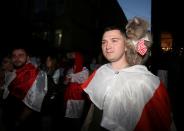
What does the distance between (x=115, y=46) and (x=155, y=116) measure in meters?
0.87

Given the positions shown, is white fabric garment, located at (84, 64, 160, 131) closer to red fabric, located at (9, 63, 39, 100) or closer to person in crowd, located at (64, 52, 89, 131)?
red fabric, located at (9, 63, 39, 100)

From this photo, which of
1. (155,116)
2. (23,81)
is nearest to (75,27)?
(23,81)

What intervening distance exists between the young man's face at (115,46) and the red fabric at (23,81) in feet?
5.62

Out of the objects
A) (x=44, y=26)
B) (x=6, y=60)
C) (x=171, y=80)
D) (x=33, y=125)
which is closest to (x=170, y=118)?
(x=33, y=125)

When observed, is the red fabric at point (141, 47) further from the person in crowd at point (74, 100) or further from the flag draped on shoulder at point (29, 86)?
the person in crowd at point (74, 100)

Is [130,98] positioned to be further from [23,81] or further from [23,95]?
[23,81]

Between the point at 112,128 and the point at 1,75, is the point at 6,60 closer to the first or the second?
the point at 1,75

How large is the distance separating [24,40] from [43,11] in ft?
27.0

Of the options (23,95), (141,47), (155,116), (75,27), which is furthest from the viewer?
(75,27)

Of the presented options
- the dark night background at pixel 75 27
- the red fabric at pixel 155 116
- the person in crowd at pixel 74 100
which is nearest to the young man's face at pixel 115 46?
the red fabric at pixel 155 116

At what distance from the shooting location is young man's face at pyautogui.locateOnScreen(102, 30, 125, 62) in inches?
118

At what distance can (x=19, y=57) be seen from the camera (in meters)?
4.43

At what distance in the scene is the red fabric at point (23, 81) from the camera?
4180 millimetres

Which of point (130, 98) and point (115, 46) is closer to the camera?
point (130, 98)
